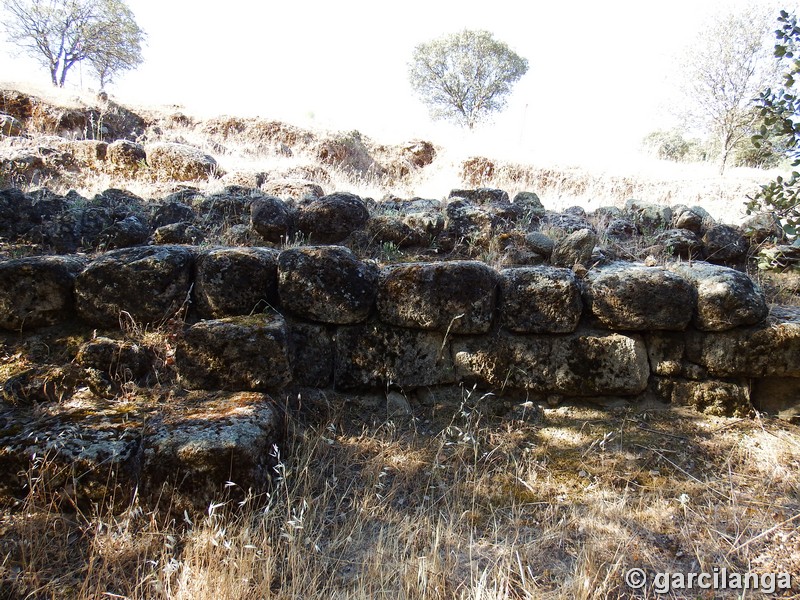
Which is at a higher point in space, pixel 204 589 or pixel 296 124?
pixel 296 124

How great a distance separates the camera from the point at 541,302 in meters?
2.93

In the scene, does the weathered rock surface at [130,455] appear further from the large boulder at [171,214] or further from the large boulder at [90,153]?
the large boulder at [90,153]

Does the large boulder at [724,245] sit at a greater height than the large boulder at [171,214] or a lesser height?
greater

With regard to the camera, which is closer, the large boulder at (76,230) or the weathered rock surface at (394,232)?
the large boulder at (76,230)

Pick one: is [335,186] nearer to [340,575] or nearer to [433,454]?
[433,454]

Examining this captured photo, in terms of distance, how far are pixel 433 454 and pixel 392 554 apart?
71 centimetres


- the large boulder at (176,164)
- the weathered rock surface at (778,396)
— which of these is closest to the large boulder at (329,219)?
the large boulder at (176,164)

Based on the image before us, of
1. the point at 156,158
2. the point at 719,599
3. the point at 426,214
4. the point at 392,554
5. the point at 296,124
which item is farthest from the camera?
the point at 296,124

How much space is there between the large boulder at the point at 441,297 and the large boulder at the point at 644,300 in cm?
70

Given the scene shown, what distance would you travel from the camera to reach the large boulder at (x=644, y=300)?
9.46 ft

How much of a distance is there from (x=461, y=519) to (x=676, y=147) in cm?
2770

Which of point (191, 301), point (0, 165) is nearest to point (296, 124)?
point (0, 165)

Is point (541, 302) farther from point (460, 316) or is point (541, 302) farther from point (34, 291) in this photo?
point (34, 291)

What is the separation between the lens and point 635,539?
219 cm
